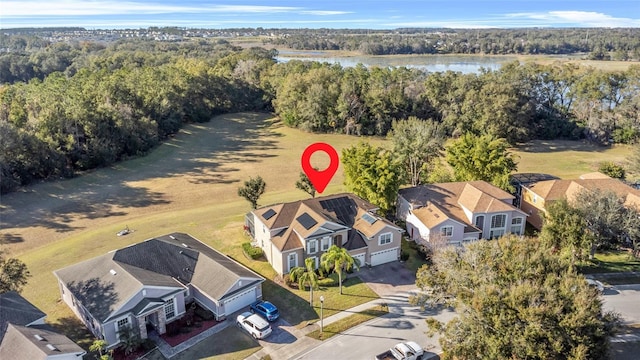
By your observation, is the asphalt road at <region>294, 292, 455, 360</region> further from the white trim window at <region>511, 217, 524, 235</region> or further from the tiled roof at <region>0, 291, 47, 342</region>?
the tiled roof at <region>0, 291, 47, 342</region>

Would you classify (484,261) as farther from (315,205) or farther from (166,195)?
(166,195)

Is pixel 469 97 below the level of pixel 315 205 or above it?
above

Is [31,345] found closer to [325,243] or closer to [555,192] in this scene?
[325,243]

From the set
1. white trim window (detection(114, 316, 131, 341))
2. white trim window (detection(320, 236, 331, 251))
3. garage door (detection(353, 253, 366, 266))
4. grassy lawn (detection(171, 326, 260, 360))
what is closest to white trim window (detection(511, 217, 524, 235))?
garage door (detection(353, 253, 366, 266))

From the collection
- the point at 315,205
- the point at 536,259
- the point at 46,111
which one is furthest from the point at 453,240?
the point at 46,111

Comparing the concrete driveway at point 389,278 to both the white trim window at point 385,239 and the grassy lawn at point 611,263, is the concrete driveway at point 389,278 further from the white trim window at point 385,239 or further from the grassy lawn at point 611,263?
the grassy lawn at point 611,263

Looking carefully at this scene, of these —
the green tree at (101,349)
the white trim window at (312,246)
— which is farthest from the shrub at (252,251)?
the green tree at (101,349)
